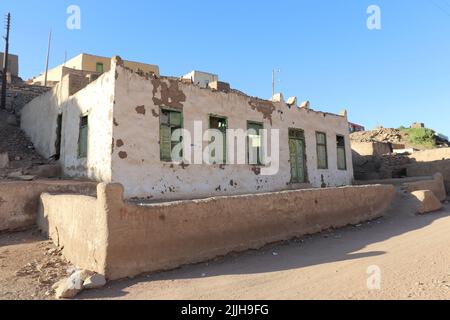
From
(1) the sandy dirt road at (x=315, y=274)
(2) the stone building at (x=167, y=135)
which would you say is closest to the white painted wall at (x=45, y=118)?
(2) the stone building at (x=167, y=135)

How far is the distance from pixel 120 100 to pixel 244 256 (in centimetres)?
545

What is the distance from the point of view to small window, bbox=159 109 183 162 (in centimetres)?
1010

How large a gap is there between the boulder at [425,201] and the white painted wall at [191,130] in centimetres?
434

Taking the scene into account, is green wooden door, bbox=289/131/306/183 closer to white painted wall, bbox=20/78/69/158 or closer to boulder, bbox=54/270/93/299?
white painted wall, bbox=20/78/69/158

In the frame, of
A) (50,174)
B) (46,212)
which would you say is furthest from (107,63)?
(46,212)

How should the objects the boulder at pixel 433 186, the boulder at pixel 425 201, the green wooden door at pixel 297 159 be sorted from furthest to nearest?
the green wooden door at pixel 297 159
the boulder at pixel 433 186
the boulder at pixel 425 201

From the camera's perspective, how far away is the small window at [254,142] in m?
12.4

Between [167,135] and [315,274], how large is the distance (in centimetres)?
643

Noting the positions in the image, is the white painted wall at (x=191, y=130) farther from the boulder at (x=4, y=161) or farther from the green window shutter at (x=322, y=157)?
the boulder at (x=4, y=161)

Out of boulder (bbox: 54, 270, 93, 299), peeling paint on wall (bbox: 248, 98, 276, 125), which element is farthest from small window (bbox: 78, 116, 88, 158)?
boulder (bbox: 54, 270, 93, 299)

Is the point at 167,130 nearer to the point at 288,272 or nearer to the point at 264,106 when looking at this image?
the point at 264,106

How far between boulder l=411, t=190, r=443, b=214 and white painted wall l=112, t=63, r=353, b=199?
14.2ft

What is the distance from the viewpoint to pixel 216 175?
36.9 ft
